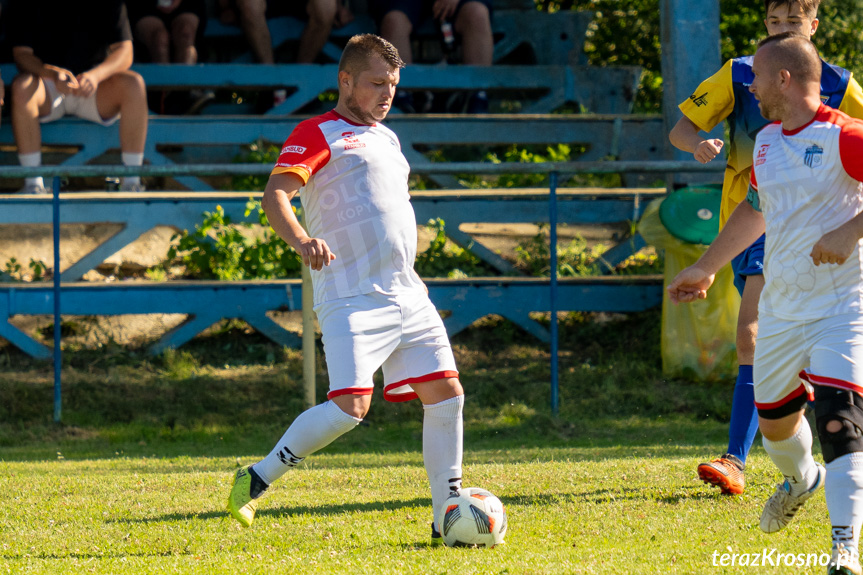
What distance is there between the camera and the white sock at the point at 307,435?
371 cm

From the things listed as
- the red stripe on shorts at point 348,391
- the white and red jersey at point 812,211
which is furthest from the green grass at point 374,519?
the white and red jersey at point 812,211

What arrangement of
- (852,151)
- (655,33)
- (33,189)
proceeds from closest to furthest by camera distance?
(852,151)
(33,189)
(655,33)

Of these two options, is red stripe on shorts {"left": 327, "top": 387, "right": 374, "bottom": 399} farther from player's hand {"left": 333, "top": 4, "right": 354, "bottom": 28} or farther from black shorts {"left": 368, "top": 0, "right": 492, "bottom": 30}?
player's hand {"left": 333, "top": 4, "right": 354, "bottom": 28}

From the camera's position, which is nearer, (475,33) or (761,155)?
(761,155)

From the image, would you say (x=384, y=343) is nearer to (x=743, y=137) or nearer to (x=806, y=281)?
(x=806, y=281)

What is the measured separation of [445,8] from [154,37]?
2968 millimetres

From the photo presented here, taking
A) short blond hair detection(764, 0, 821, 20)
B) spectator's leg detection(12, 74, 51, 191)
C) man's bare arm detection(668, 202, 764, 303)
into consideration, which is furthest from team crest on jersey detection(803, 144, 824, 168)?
spectator's leg detection(12, 74, 51, 191)

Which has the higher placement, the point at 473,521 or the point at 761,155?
the point at 761,155

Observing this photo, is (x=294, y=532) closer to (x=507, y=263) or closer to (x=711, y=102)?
(x=711, y=102)

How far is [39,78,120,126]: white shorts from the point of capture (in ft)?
29.1

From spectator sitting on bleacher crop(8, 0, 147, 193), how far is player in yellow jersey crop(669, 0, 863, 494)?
541cm

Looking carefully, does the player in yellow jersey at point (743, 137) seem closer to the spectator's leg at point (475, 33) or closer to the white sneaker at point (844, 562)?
the white sneaker at point (844, 562)

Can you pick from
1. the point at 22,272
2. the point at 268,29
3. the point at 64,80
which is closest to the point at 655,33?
the point at 268,29

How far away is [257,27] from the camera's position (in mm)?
10320
